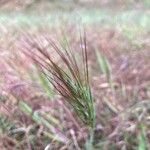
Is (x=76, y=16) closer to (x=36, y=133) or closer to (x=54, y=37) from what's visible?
(x=54, y=37)

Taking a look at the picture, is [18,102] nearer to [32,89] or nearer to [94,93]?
[32,89]

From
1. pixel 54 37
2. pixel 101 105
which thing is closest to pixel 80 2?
pixel 54 37

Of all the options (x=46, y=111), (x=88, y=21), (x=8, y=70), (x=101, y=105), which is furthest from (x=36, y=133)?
(x=88, y=21)

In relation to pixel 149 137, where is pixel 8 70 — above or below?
above

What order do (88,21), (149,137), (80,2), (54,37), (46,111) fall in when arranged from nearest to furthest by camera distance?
(149,137), (46,111), (54,37), (88,21), (80,2)

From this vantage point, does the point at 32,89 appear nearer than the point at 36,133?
No

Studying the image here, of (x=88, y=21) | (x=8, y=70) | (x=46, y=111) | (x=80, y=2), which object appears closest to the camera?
(x=46, y=111)
